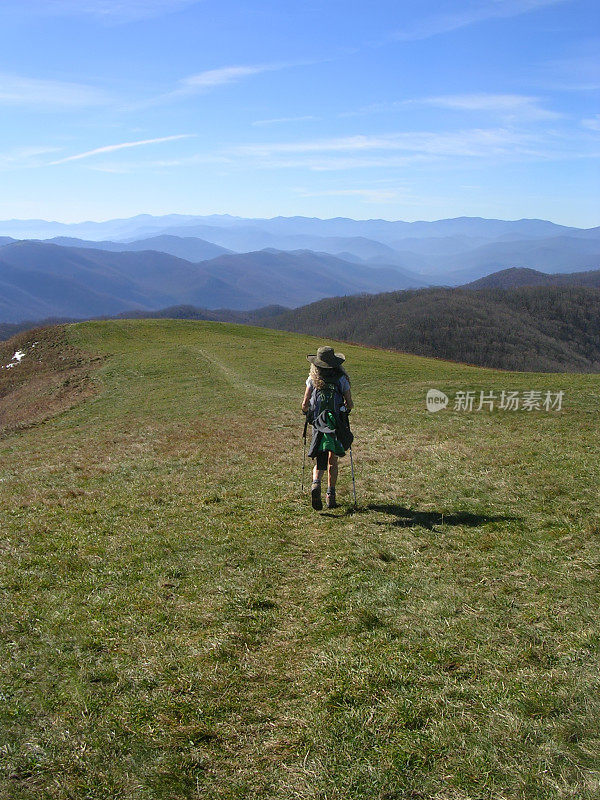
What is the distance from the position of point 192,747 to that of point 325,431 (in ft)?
22.4

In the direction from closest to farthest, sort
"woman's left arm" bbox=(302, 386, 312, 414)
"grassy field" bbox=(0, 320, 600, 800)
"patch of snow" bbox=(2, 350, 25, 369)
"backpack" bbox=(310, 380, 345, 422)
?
1. "grassy field" bbox=(0, 320, 600, 800)
2. "backpack" bbox=(310, 380, 345, 422)
3. "woman's left arm" bbox=(302, 386, 312, 414)
4. "patch of snow" bbox=(2, 350, 25, 369)

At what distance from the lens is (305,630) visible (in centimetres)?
669

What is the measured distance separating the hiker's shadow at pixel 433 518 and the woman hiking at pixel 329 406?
5.47 feet

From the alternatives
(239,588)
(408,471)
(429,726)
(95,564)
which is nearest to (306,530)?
(239,588)

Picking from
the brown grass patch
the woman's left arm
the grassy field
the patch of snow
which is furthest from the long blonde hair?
the patch of snow

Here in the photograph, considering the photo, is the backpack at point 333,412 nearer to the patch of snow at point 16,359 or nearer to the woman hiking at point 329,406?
the woman hiking at point 329,406

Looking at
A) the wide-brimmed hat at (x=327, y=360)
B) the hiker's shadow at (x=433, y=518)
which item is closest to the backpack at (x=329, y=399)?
the wide-brimmed hat at (x=327, y=360)

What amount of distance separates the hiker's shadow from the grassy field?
8 cm

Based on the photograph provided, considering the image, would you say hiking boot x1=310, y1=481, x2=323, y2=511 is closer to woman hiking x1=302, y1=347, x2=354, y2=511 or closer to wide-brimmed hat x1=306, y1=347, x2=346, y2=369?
woman hiking x1=302, y1=347, x2=354, y2=511

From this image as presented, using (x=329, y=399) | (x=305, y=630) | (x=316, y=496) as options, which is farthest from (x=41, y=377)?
(x=305, y=630)

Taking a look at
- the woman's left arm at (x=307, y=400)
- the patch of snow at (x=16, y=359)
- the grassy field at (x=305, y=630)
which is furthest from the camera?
the patch of snow at (x=16, y=359)

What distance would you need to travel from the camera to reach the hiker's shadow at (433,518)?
33.3 ft

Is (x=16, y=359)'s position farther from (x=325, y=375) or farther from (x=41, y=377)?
(x=325, y=375)

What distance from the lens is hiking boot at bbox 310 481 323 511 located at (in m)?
11.3
